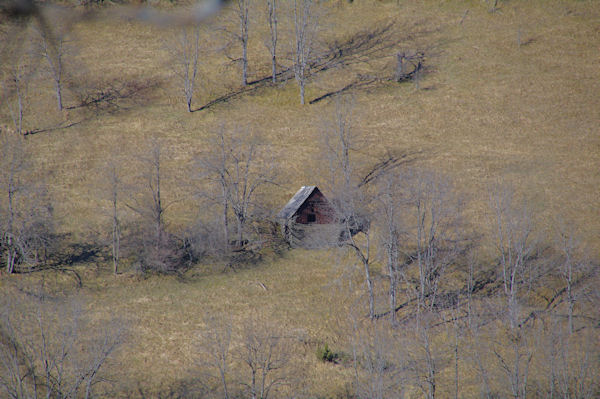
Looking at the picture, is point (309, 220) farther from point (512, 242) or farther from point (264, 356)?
point (512, 242)

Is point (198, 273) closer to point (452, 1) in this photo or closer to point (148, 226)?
Result: point (148, 226)

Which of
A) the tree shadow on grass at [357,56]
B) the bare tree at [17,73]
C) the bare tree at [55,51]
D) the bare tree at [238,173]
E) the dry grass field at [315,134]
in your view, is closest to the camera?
the dry grass field at [315,134]

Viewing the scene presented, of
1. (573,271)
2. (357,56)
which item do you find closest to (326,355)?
(573,271)

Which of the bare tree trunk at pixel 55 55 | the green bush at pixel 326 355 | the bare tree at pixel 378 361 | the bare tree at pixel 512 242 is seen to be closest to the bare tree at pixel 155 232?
the green bush at pixel 326 355

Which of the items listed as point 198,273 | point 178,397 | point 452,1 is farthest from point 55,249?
point 452,1

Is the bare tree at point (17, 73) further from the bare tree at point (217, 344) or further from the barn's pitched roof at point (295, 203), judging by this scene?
the bare tree at point (217, 344)

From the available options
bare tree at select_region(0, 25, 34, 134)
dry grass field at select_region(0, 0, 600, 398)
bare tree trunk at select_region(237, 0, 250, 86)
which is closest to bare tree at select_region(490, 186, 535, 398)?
dry grass field at select_region(0, 0, 600, 398)
